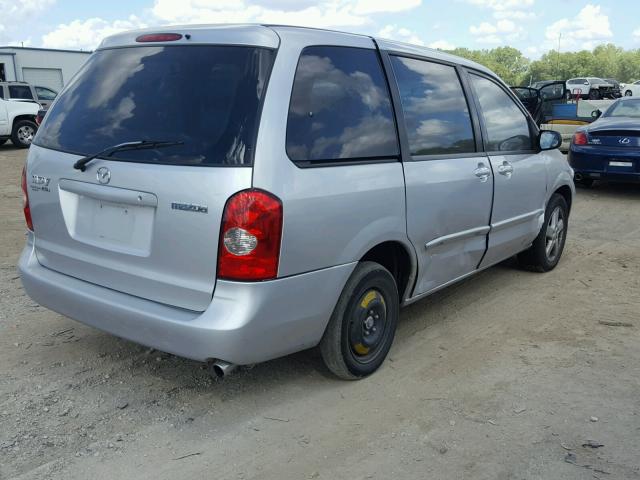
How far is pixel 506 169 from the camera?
4621mm

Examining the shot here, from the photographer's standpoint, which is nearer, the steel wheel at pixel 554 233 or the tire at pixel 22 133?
the steel wheel at pixel 554 233

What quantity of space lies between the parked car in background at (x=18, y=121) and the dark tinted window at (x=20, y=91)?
141 inches

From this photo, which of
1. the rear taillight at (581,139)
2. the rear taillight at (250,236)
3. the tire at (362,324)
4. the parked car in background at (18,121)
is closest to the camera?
the rear taillight at (250,236)

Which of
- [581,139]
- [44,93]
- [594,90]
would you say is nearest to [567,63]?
[594,90]

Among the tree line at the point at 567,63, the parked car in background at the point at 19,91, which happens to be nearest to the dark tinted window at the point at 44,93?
the parked car in background at the point at 19,91

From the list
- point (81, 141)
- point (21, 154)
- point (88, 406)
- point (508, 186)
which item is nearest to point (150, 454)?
point (88, 406)

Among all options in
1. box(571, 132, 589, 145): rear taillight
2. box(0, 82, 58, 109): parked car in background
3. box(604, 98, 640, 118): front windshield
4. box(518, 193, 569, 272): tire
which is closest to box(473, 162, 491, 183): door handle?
box(518, 193, 569, 272): tire


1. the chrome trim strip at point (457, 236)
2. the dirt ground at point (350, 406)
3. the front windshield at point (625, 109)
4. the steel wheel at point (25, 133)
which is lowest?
the dirt ground at point (350, 406)

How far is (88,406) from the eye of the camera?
10.7 feet

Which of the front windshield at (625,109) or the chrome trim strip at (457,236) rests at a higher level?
the front windshield at (625,109)

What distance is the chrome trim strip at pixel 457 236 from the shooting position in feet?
12.8

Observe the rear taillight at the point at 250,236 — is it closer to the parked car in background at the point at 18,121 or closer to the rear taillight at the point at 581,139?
the rear taillight at the point at 581,139

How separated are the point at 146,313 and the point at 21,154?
Answer: 47.9 ft

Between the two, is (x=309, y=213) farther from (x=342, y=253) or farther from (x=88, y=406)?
(x=88, y=406)
